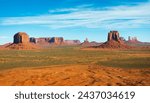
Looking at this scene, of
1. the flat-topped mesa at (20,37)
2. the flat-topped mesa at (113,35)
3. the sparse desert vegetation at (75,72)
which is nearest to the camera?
the sparse desert vegetation at (75,72)

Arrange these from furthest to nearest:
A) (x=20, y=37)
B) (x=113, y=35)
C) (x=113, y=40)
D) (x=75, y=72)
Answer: (x=113, y=35) < (x=20, y=37) < (x=113, y=40) < (x=75, y=72)

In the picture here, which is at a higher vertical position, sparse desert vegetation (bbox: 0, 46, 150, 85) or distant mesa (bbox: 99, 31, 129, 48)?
distant mesa (bbox: 99, 31, 129, 48)

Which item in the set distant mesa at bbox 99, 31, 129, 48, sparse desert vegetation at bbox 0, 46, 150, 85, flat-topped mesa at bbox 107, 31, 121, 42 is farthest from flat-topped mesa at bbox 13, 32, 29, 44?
sparse desert vegetation at bbox 0, 46, 150, 85

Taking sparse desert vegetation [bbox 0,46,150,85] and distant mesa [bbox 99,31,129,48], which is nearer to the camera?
sparse desert vegetation [bbox 0,46,150,85]

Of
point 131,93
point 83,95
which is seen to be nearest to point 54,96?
point 83,95

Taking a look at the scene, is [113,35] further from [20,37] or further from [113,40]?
[20,37]

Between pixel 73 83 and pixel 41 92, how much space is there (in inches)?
449

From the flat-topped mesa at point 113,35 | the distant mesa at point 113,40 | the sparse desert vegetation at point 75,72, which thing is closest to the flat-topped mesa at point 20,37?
the distant mesa at point 113,40

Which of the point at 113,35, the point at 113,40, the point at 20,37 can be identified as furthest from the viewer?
the point at 113,35

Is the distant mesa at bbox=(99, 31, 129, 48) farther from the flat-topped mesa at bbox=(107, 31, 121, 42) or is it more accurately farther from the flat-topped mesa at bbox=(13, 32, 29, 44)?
the flat-topped mesa at bbox=(13, 32, 29, 44)

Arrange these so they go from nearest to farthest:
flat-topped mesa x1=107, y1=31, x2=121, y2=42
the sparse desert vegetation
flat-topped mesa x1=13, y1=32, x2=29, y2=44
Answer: the sparse desert vegetation, flat-topped mesa x1=13, y1=32, x2=29, y2=44, flat-topped mesa x1=107, y1=31, x2=121, y2=42

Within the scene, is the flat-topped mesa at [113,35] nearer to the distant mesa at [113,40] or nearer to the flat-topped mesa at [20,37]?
the distant mesa at [113,40]

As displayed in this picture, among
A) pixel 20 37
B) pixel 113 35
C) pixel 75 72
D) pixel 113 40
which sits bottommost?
pixel 75 72

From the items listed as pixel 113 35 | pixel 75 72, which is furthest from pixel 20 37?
pixel 75 72
